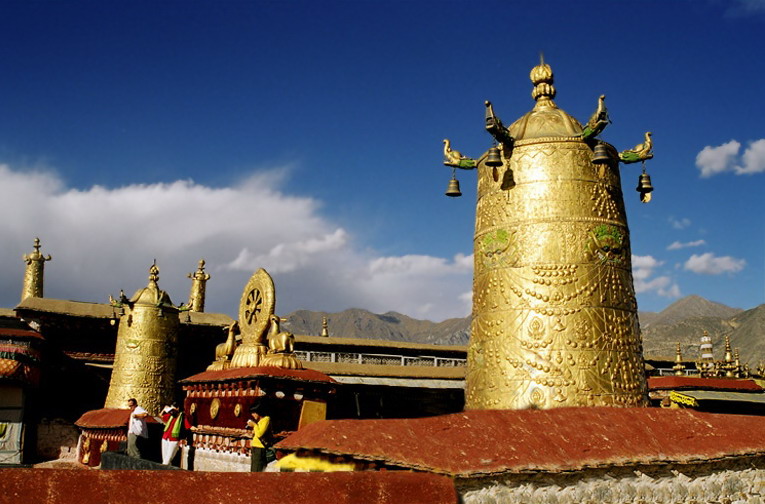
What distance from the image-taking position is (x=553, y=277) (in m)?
7.91

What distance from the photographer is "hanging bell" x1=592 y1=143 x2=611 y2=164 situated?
7891 mm

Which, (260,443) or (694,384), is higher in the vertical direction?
(694,384)

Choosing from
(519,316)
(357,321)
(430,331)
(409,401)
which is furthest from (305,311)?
(519,316)

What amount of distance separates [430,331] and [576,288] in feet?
599

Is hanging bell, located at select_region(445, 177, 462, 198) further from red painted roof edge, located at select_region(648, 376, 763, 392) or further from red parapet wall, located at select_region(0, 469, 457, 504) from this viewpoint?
red painted roof edge, located at select_region(648, 376, 763, 392)

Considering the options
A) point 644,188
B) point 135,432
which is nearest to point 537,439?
point 644,188

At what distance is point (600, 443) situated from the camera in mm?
6465

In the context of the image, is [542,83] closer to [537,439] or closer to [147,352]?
[537,439]

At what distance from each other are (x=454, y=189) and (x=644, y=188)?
253cm

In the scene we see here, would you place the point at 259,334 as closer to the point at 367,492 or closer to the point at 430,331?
the point at 367,492

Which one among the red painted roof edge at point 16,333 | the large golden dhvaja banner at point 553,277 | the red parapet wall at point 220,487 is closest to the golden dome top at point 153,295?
the red painted roof edge at point 16,333

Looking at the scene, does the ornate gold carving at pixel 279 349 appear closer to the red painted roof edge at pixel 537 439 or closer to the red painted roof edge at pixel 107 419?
the red painted roof edge at pixel 107 419

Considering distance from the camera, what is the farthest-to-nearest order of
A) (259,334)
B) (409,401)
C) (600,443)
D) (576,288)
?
1. (409,401)
2. (259,334)
3. (576,288)
4. (600,443)

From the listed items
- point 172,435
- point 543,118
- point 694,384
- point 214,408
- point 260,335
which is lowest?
point 172,435
